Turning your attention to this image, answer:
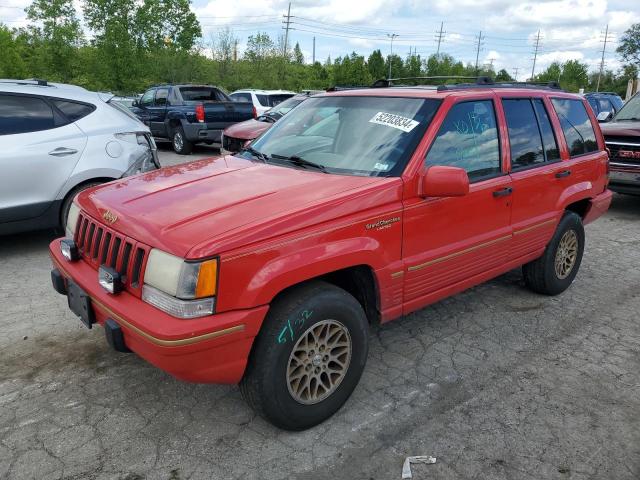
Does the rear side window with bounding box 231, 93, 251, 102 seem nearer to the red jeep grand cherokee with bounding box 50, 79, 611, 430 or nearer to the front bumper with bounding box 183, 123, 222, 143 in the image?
the front bumper with bounding box 183, 123, 222, 143

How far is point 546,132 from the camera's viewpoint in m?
4.25

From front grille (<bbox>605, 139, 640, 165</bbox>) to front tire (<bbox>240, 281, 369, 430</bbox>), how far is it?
674 cm

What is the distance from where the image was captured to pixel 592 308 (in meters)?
4.55

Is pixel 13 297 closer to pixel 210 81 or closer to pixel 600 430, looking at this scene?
pixel 600 430

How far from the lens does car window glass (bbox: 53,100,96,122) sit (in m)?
5.68

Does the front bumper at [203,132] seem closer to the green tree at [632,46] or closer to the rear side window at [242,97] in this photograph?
the rear side window at [242,97]

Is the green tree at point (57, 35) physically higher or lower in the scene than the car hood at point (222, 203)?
higher

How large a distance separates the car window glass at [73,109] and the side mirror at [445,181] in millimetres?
4371

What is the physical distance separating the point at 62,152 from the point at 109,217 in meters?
3.14

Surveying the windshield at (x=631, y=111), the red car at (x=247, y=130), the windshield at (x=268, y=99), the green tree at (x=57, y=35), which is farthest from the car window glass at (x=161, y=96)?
the green tree at (x=57, y=35)

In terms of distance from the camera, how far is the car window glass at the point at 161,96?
14438 millimetres

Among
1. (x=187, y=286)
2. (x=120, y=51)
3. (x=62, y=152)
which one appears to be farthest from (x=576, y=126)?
(x=120, y=51)

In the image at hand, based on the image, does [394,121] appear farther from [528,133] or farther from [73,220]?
[73,220]

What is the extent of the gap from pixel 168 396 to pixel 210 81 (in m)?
42.5
